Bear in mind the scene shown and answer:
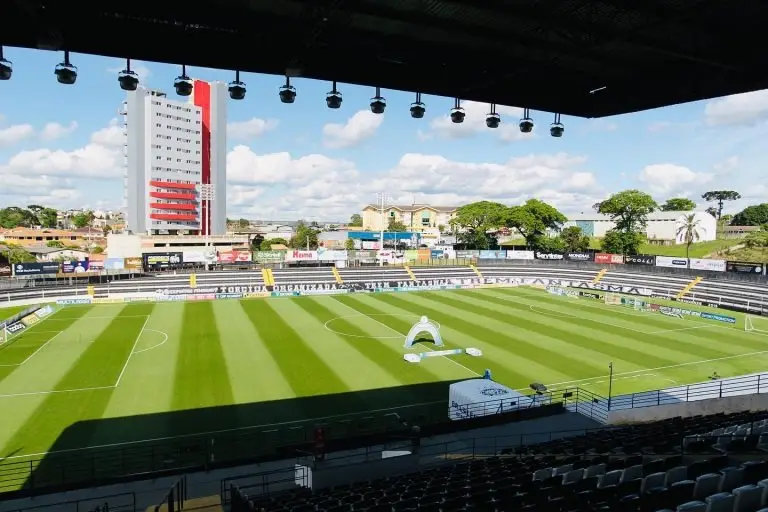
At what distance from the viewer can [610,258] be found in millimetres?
76188

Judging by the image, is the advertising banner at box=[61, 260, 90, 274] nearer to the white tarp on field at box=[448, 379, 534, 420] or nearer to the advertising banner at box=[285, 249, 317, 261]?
the advertising banner at box=[285, 249, 317, 261]

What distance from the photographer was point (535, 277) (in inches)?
3046

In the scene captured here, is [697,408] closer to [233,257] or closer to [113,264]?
[113,264]

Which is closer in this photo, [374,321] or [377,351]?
[377,351]

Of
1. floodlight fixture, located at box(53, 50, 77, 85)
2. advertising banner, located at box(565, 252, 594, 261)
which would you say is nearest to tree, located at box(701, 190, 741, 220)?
advertising banner, located at box(565, 252, 594, 261)

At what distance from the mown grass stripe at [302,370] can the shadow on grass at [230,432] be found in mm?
151

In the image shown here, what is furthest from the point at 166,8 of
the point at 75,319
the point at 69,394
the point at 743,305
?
the point at 743,305

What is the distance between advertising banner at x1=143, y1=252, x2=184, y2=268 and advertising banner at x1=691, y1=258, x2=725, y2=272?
7072 cm

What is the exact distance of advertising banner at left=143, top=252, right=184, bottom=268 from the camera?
66.0 metres

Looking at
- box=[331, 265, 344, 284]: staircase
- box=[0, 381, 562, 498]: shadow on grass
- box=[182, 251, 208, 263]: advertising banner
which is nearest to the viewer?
box=[0, 381, 562, 498]: shadow on grass

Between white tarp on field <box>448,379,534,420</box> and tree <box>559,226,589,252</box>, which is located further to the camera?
tree <box>559,226,589,252</box>

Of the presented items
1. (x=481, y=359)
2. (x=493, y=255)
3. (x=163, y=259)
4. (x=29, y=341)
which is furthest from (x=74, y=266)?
(x=493, y=255)

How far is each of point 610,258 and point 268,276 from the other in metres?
53.0

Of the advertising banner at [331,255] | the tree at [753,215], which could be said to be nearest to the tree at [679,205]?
the tree at [753,215]
